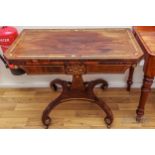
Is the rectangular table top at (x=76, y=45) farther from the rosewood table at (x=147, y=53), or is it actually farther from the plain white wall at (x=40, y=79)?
the plain white wall at (x=40, y=79)

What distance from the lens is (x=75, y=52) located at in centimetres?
132

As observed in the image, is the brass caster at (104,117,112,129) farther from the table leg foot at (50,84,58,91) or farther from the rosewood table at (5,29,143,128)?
the table leg foot at (50,84,58,91)

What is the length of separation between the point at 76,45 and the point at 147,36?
56 centimetres

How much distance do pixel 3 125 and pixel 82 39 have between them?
3.20 feet

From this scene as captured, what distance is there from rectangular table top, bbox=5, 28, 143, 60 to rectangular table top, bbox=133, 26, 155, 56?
6cm

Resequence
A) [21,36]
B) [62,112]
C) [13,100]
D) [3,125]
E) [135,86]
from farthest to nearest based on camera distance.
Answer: [135,86]
[13,100]
[62,112]
[3,125]
[21,36]

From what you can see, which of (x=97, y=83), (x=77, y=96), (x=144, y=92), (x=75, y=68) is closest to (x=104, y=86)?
(x=97, y=83)

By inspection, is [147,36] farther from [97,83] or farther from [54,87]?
[54,87]

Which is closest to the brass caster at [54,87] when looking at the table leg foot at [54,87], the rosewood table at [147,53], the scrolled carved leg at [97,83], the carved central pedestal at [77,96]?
the table leg foot at [54,87]

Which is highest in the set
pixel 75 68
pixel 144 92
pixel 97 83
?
pixel 75 68

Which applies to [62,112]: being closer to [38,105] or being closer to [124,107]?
[38,105]

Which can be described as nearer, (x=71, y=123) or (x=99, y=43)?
(x=99, y=43)

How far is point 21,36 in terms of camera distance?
155 centimetres
